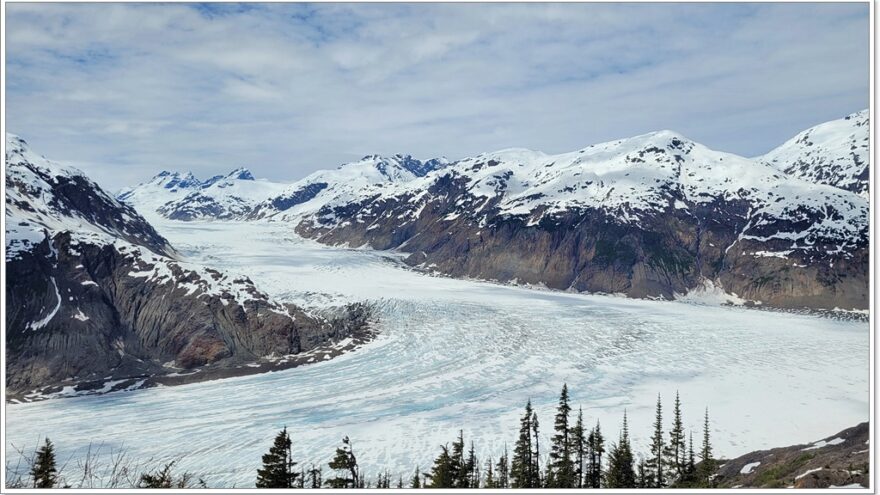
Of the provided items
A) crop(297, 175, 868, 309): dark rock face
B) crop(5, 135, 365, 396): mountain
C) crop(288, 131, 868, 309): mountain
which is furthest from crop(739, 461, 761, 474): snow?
crop(288, 131, 868, 309): mountain

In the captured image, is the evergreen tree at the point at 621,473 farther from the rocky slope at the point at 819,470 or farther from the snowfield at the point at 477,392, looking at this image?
the snowfield at the point at 477,392

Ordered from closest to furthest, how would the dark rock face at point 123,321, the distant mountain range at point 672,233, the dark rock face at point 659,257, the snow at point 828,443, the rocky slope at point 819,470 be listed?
1. the rocky slope at point 819,470
2. the snow at point 828,443
3. the dark rock face at point 123,321
4. the dark rock face at point 659,257
5. the distant mountain range at point 672,233

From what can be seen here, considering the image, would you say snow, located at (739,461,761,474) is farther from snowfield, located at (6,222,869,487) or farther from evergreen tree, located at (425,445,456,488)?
evergreen tree, located at (425,445,456,488)

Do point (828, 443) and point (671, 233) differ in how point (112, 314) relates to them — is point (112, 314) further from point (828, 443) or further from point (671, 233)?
point (671, 233)

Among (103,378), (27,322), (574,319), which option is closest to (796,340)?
(574,319)

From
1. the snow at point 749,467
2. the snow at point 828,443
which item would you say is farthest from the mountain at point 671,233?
the snow at point 749,467

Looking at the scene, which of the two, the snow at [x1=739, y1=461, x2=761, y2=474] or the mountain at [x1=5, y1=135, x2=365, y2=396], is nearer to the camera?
the snow at [x1=739, y1=461, x2=761, y2=474]

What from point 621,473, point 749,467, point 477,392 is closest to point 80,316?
point 477,392

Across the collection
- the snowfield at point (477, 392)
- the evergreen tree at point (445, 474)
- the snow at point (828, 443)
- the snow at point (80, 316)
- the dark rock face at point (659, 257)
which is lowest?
the snowfield at point (477, 392)
